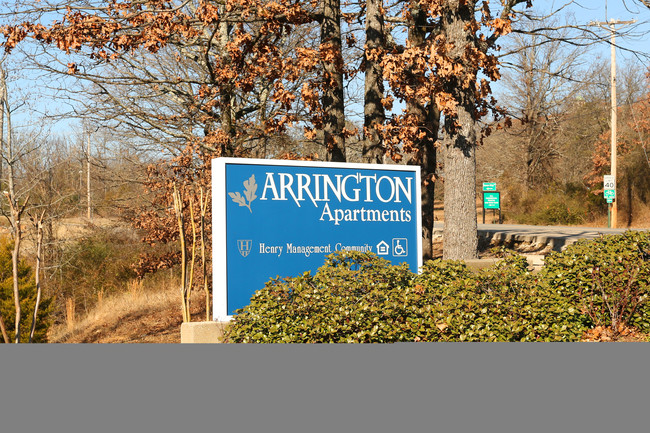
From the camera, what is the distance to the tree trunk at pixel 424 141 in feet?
43.4

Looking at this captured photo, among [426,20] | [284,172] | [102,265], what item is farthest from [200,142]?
[102,265]

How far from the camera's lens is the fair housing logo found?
7376 millimetres

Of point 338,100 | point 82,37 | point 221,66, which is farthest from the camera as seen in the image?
point 221,66

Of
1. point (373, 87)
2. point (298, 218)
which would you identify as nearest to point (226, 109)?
point (373, 87)

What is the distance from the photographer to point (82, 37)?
34.3ft

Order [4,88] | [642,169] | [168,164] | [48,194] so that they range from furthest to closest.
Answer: [642,169] < [48,194] < [4,88] < [168,164]

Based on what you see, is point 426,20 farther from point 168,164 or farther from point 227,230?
point 227,230

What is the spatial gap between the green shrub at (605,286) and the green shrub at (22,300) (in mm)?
13507

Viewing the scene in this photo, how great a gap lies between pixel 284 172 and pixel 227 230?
0.94 meters

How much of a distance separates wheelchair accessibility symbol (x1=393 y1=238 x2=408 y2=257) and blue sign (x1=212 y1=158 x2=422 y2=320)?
0.01m

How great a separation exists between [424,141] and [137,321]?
6803 mm

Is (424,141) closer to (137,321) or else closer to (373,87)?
(373,87)

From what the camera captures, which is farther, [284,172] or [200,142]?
[200,142]

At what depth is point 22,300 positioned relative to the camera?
1691 centimetres
